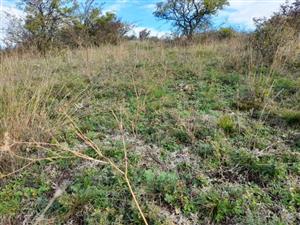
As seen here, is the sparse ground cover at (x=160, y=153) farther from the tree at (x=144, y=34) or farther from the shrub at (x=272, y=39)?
the tree at (x=144, y=34)

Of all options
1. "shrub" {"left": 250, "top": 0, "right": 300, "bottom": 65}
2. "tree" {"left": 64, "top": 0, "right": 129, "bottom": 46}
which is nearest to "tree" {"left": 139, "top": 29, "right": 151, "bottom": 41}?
"tree" {"left": 64, "top": 0, "right": 129, "bottom": 46}

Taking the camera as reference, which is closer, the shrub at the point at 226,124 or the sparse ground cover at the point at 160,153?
the sparse ground cover at the point at 160,153

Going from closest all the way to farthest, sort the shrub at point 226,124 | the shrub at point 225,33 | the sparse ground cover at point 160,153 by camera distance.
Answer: the sparse ground cover at point 160,153 < the shrub at point 226,124 < the shrub at point 225,33

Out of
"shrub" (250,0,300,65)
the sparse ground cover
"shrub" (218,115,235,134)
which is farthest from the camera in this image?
"shrub" (250,0,300,65)

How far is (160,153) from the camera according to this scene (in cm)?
283

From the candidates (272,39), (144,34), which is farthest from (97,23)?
(272,39)

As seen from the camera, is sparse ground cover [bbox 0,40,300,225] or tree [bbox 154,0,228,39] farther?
tree [bbox 154,0,228,39]

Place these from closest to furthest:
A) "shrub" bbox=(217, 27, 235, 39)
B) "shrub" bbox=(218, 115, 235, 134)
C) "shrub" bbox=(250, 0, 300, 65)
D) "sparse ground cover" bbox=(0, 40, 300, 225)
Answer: "sparse ground cover" bbox=(0, 40, 300, 225) < "shrub" bbox=(218, 115, 235, 134) < "shrub" bbox=(250, 0, 300, 65) < "shrub" bbox=(217, 27, 235, 39)

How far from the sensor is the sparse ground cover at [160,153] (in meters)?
2.21

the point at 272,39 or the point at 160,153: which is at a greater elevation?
the point at 272,39

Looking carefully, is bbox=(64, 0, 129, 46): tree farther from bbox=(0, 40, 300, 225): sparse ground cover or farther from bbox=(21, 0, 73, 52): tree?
bbox=(0, 40, 300, 225): sparse ground cover

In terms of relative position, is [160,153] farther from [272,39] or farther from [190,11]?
[190,11]

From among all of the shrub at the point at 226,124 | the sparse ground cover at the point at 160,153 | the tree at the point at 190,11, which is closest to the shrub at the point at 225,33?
the tree at the point at 190,11

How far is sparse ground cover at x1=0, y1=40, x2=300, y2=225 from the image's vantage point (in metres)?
2.21
